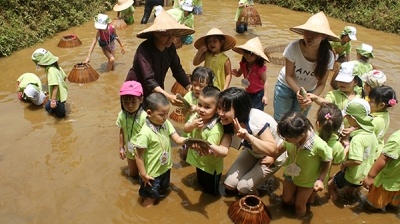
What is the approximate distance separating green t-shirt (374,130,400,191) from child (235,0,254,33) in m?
7.23

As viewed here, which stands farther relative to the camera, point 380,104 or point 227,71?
point 227,71

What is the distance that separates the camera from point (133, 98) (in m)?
4.41

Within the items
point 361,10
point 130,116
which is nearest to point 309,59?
point 130,116

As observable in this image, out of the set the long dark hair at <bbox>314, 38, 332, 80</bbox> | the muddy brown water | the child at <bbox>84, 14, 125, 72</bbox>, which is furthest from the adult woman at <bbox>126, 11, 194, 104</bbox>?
the child at <bbox>84, 14, 125, 72</bbox>

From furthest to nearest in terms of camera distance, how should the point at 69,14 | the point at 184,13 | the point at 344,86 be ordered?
the point at 69,14
the point at 184,13
the point at 344,86

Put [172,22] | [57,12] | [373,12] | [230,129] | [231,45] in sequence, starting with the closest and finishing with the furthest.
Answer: [230,129] < [172,22] < [231,45] < [57,12] < [373,12]

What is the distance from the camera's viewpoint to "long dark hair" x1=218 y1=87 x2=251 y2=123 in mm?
3998

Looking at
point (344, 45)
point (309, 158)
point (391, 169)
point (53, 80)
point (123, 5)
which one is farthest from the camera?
point (123, 5)

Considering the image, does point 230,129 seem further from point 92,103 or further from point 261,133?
point 92,103

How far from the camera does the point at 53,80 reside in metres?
6.27

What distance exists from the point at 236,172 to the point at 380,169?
5.15 ft

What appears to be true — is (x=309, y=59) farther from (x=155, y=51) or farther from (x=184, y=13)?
(x=184, y=13)

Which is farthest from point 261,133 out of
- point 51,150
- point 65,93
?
point 65,93

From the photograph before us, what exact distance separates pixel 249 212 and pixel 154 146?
124 centimetres
